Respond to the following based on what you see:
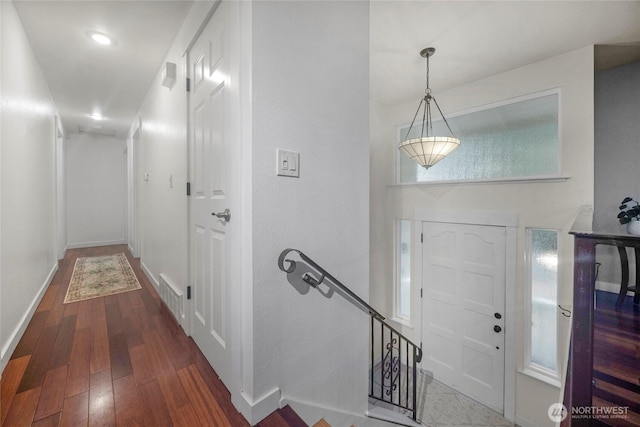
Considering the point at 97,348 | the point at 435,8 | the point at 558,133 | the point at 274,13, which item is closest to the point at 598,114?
the point at 558,133

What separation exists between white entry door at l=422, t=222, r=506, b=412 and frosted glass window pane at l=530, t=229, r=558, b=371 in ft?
0.95

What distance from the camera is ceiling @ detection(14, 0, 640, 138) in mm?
2016

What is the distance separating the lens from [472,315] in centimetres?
341

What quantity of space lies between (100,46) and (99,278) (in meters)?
2.66

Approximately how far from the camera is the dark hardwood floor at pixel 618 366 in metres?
1.32

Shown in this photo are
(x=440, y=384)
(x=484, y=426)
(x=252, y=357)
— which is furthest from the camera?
(x=440, y=384)

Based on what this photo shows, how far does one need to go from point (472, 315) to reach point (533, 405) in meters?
1.00

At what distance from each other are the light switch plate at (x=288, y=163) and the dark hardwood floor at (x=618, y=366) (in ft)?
6.27

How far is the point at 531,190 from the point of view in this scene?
287 cm

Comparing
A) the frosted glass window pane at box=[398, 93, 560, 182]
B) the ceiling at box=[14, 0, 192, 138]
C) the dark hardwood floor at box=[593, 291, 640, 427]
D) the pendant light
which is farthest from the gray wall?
A: the ceiling at box=[14, 0, 192, 138]

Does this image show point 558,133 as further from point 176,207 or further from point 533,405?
point 176,207

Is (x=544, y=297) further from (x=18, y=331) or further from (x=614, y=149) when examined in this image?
(x=18, y=331)

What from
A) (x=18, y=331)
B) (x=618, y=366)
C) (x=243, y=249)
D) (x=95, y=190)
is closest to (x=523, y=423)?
(x=618, y=366)

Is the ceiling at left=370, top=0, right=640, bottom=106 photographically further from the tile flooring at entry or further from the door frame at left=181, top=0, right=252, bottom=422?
the tile flooring at entry
